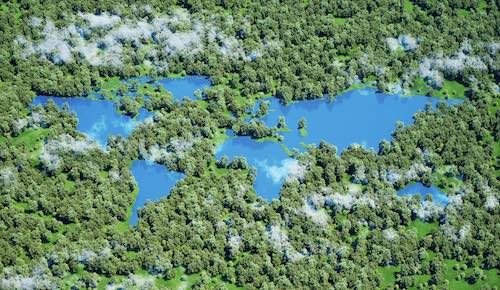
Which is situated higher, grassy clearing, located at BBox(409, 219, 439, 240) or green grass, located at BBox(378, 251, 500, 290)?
grassy clearing, located at BBox(409, 219, 439, 240)

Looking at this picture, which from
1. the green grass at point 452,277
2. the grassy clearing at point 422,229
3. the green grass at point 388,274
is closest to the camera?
the green grass at point 388,274

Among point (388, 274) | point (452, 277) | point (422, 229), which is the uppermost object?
point (422, 229)

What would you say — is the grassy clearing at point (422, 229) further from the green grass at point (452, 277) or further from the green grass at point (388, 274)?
the green grass at point (388, 274)

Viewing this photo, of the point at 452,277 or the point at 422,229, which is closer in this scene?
the point at 452,277

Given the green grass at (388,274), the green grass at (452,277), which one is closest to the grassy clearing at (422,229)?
the green grass at (452,277)

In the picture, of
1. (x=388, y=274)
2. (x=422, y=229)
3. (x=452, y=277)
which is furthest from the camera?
(x=422, y=229)

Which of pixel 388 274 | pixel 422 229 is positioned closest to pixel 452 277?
pixel 422 229

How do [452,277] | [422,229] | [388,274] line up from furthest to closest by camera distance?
[422,229] < [452,277] < [388,274]

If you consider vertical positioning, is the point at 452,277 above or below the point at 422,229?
below

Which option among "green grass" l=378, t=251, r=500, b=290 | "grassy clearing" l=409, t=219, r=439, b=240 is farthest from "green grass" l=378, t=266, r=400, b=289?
"grassy clearing" l=409, t=219, r=439, b=240

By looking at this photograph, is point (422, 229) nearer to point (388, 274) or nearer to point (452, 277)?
point (452, 277)

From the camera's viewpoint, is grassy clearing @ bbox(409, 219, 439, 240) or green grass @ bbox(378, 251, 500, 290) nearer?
green grass @ bbox(378, 251, 500, 290)

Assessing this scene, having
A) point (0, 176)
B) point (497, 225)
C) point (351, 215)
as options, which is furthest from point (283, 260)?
point (0, 176)

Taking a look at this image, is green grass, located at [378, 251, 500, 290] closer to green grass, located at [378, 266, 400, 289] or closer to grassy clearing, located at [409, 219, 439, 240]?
green grass, located at [378, 266, 400, 289]
